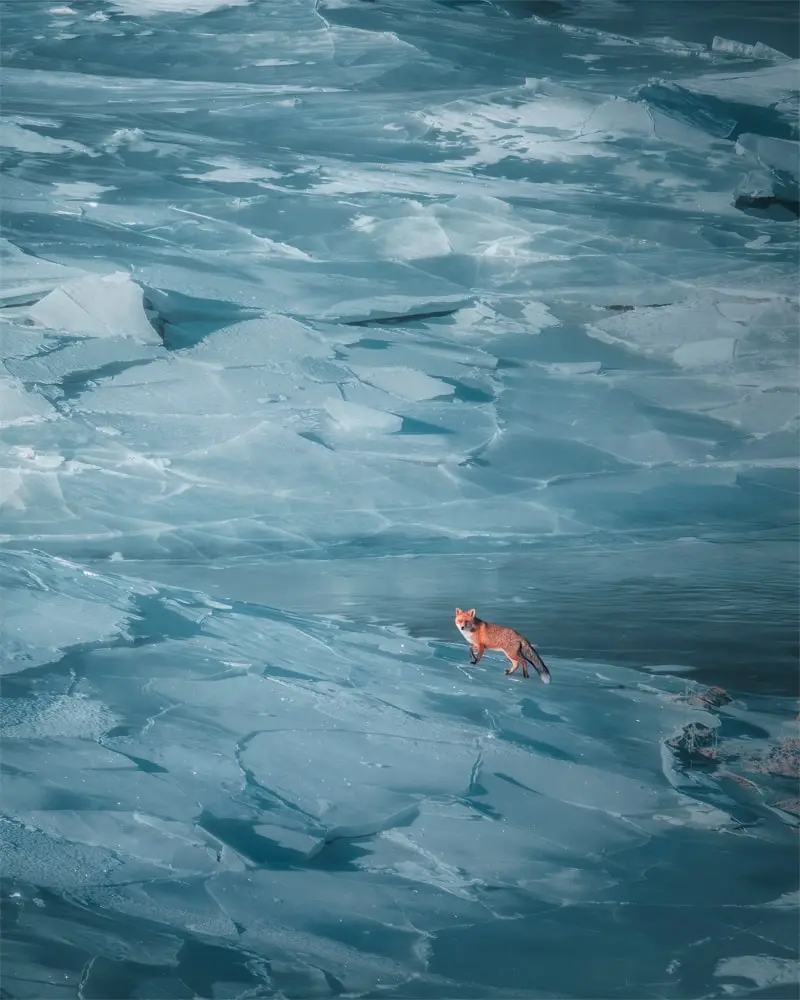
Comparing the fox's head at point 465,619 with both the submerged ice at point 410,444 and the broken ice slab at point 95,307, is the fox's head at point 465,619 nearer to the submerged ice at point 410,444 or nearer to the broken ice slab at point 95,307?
the submerged ice at point 410,444

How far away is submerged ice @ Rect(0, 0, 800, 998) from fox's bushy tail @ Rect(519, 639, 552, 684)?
0.03 meters

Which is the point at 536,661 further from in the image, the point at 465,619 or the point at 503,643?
the point at 465,619

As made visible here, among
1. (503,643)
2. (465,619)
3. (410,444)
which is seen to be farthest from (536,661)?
(410,444)

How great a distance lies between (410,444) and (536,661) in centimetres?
58

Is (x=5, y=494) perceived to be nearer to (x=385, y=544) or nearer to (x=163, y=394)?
(x=163, y=394)

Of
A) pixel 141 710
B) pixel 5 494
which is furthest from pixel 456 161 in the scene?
pixel 141 710

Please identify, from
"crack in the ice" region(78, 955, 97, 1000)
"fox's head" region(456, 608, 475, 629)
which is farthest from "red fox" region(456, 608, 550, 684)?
"crack in the ice" region(78, 955, 97, 1000)

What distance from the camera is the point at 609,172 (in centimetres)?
237

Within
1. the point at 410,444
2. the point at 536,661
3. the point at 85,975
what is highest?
the point at 410,444

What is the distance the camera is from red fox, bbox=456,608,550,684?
84.0 inches

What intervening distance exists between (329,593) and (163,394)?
23.5 inches

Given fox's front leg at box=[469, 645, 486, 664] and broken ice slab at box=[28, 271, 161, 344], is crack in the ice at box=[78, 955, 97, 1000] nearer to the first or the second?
fox's front leg at box=[469, 645, 486, 664]

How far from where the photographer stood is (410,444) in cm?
227

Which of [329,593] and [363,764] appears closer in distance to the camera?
[363,764]
